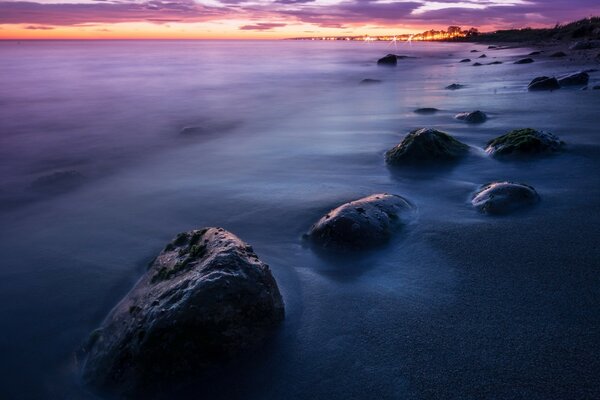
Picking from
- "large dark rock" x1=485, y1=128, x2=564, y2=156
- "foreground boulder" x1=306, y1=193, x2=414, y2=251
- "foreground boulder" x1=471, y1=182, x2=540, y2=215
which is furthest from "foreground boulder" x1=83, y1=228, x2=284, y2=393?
"large dark rock" x1=485, y1=128, x2=564, y2=156

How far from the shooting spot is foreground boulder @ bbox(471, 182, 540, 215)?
4348mm

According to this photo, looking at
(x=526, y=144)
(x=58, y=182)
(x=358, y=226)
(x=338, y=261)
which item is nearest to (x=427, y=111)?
(x=526, y=144)

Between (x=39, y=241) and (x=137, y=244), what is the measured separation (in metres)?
1.18

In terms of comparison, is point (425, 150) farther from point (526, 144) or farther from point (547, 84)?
point (547, 84)

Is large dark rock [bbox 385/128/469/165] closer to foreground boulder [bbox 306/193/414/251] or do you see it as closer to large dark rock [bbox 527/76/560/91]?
foreground boulder [bbox 306/193/414/251]

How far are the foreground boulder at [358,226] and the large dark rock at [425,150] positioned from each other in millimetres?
1963

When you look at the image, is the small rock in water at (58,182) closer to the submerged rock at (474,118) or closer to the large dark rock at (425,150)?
the large dark rock at (425,150)

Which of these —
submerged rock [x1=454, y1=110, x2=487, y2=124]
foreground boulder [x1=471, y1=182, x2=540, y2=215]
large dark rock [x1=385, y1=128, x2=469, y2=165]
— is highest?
submerged rock [x1=454, y1=110, x2=487, y2=124]

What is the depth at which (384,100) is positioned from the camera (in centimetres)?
1423

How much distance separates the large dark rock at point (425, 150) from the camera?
20.0 feet

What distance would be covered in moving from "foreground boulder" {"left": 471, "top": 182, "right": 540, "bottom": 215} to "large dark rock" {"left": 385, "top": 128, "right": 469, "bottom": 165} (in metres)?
1.48

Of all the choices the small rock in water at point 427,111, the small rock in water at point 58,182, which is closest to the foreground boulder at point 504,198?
the small rock in water at point 58,182

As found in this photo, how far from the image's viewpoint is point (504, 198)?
14.6 ft

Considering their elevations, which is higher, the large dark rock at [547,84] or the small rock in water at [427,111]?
the large dark rock at [547,84]
